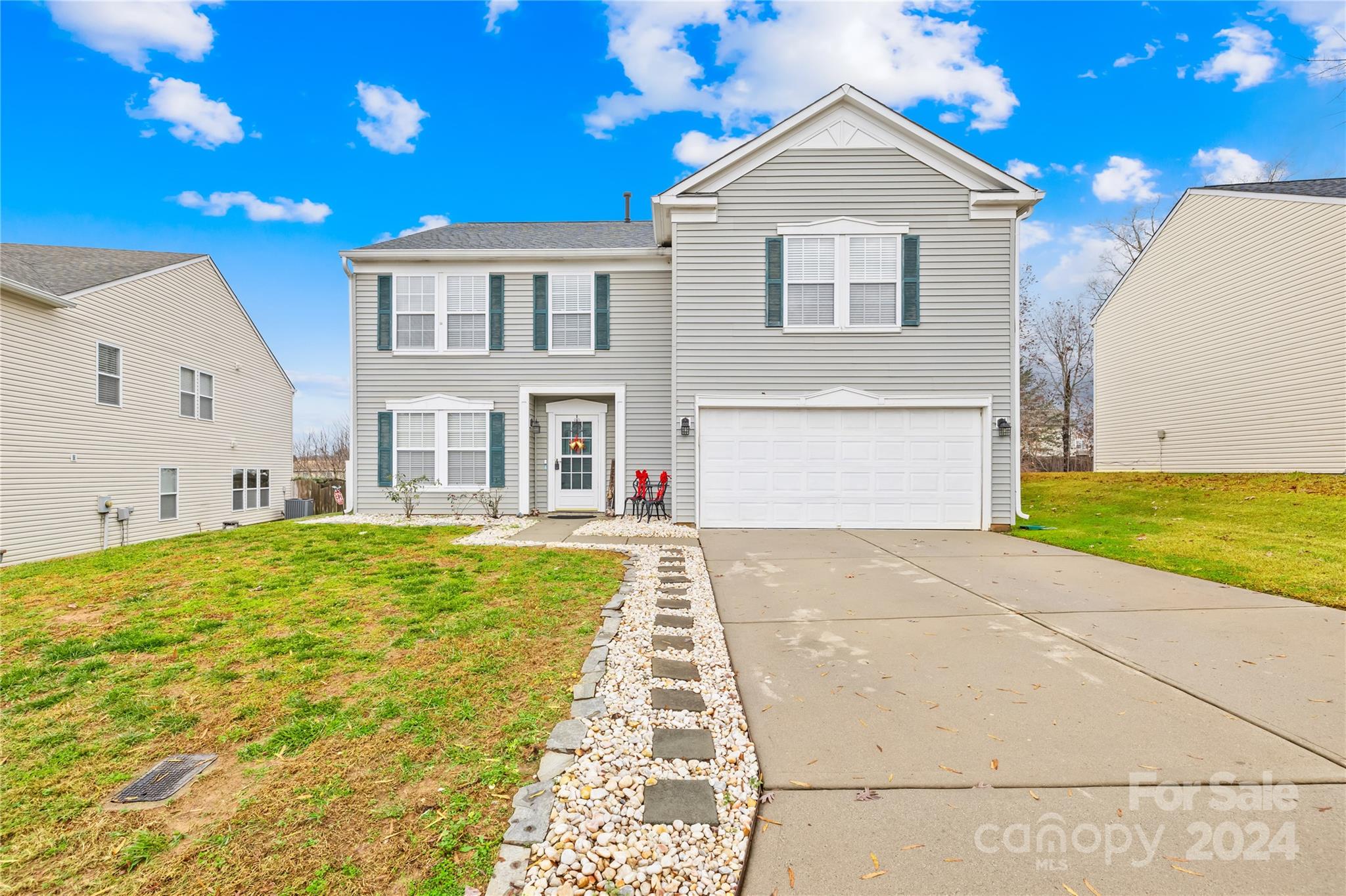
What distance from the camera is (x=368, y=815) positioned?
1946mm

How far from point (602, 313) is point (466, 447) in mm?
3867

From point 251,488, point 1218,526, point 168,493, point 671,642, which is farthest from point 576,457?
point 1218,526

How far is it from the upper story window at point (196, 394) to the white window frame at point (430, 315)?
5925 millimetres

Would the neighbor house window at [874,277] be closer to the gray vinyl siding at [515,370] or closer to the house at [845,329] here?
the house at [845,329]

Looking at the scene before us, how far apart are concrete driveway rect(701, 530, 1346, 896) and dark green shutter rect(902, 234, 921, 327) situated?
5.65 m

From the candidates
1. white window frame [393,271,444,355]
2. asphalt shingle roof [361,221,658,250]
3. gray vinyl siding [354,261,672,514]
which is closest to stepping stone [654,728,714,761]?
gray vinyl siding [354,261,672,514]

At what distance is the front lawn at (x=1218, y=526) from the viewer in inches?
219

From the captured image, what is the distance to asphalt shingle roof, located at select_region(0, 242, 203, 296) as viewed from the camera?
923 cm

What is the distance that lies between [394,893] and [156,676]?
271cm

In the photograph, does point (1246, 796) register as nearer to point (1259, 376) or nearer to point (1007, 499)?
point (1007, 499)

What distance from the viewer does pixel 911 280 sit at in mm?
9328

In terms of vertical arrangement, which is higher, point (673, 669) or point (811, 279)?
point (811, 279)

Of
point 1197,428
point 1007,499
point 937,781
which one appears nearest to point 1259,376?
point 1197,428

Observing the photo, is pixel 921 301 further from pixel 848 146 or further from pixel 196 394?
pixel 196 394
